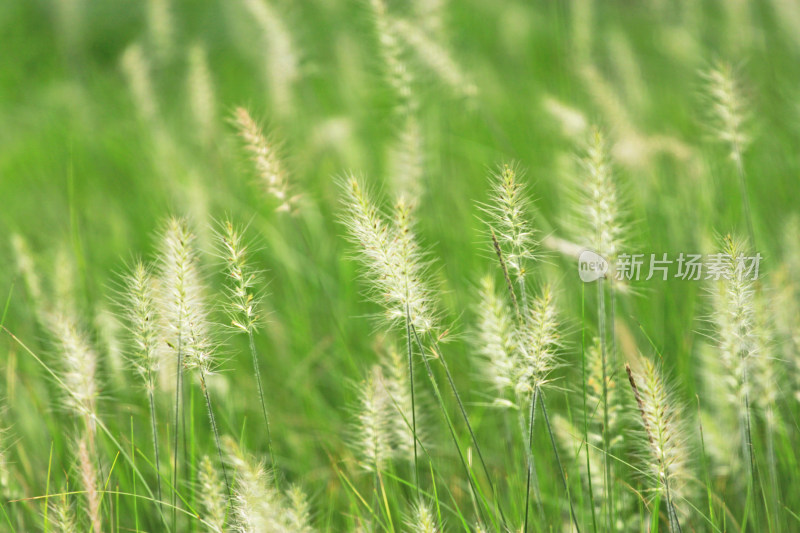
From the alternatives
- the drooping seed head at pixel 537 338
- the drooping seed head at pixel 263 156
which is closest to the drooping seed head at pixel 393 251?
the drooping seed head at pixel 537 338

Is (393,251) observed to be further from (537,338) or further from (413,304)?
(537,338)

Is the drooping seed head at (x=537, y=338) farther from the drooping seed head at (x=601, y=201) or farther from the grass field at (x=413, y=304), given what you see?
the drooping seed head at (x=601, y=201)

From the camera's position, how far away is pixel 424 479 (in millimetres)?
1554

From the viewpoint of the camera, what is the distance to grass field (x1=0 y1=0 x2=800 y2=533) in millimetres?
1141

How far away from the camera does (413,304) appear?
1.07 metres

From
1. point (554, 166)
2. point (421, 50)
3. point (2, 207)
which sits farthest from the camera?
point (2, 207)

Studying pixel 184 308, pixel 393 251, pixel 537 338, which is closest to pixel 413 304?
pixel 393 251

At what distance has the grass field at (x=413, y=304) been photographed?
114 centimetres

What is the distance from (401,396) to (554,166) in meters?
1.80

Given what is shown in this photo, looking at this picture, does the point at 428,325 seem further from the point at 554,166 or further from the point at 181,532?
the point at 554,166

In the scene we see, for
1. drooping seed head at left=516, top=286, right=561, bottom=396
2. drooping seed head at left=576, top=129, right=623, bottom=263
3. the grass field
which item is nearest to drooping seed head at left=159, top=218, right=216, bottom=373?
the grass field

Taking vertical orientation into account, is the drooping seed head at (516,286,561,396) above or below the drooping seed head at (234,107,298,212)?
below

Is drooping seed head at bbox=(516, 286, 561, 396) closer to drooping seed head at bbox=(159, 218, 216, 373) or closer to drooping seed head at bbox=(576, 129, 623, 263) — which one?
drooping seed head at bbox=(576, 129, 623, 263)

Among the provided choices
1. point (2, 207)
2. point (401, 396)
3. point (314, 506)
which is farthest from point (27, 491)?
point (2, 207)
